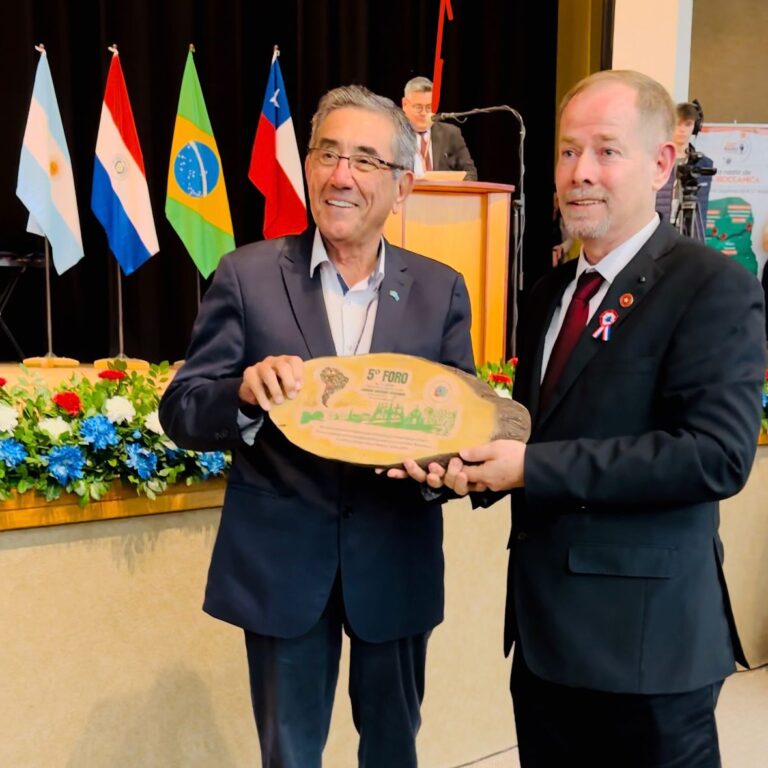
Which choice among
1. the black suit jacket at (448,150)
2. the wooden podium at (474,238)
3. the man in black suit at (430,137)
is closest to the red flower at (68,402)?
the wooden podium at (474,238)

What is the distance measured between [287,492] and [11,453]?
0.70m

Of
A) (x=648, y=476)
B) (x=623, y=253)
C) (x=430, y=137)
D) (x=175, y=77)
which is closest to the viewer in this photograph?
(x=648, y=476)

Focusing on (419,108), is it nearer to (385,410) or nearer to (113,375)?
(113,375)

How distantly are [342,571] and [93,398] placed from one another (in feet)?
2.77

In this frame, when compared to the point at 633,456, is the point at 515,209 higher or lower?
higher

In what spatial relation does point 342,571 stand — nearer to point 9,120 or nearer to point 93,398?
point 93,398

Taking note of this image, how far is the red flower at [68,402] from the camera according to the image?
192 cm

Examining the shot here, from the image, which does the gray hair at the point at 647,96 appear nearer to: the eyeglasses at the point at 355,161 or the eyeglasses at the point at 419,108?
the eyeglasses at the point at 355,161

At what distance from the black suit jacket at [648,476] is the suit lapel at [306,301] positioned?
0.38 meters

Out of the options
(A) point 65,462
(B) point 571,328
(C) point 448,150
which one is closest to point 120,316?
(C) point 448,150

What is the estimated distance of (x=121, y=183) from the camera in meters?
4.41

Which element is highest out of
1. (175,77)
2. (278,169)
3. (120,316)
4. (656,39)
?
(656,39)

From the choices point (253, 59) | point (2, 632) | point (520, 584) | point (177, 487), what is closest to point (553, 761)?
point (520, 584)

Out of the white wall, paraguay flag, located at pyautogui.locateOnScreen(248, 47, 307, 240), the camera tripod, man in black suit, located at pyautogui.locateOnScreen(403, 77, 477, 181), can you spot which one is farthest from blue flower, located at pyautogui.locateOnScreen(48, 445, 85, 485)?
the white wall
